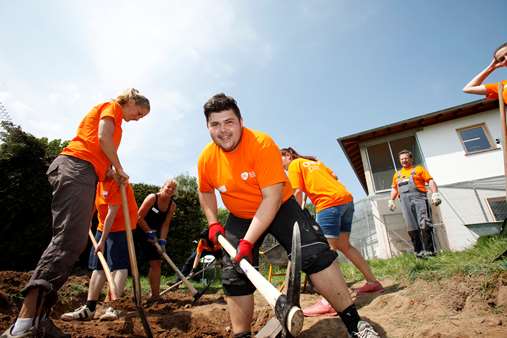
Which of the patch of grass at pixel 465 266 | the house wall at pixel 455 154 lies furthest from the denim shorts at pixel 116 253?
the house wall at pixel 455 154

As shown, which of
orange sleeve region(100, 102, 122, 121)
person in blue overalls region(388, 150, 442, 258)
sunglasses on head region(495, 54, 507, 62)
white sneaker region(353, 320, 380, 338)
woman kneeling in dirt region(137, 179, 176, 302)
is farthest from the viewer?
person in blue overalls region(388, 150, 442, 258)

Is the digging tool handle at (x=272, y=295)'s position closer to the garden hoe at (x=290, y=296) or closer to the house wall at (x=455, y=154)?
the garden hoe at (x=290, y=296)

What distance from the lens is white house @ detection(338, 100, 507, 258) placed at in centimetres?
844

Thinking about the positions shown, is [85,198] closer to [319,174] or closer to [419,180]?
[319,174]

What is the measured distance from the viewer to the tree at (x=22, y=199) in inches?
220

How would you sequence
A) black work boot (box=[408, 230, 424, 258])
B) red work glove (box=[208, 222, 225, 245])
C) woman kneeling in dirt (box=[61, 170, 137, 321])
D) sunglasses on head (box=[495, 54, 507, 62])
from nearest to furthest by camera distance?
1. red work glove (box=[208, 222, 225, 245])
2. woman kneeling in dirt (box=[61, 170, 137, 321])
3. sunglasses on head (box=[495, 54, 507, 62])
4. black work boot (box=[408, 230, 424, 258])

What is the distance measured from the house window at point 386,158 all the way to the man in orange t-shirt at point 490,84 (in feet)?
29.7

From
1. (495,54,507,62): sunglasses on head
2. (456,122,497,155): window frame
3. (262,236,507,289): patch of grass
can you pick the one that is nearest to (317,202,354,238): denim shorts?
(262,236,507,289): patch of grass

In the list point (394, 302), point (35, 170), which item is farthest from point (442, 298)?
point (35, 170)

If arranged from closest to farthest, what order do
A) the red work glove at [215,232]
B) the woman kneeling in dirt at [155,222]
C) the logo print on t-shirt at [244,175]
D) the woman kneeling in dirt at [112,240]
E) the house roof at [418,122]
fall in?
the logo print on t-shirt at [244,175] → the red work glove at [215,232] → the woman kneeling in dirt at [112,240] → the woman kneeling in dirt at [155,222] → the house roof at [418,122]

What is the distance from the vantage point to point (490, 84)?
3.54 metres

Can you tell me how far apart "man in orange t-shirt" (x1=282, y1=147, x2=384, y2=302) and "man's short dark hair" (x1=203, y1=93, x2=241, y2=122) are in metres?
1.66

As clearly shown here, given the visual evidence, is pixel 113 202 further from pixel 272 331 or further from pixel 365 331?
pixel 365 331

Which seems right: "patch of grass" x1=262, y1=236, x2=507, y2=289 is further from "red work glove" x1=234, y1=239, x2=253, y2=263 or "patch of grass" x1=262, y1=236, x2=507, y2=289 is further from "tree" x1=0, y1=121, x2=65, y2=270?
"tree" x1=0, y1=121, x2=65, y2=270
